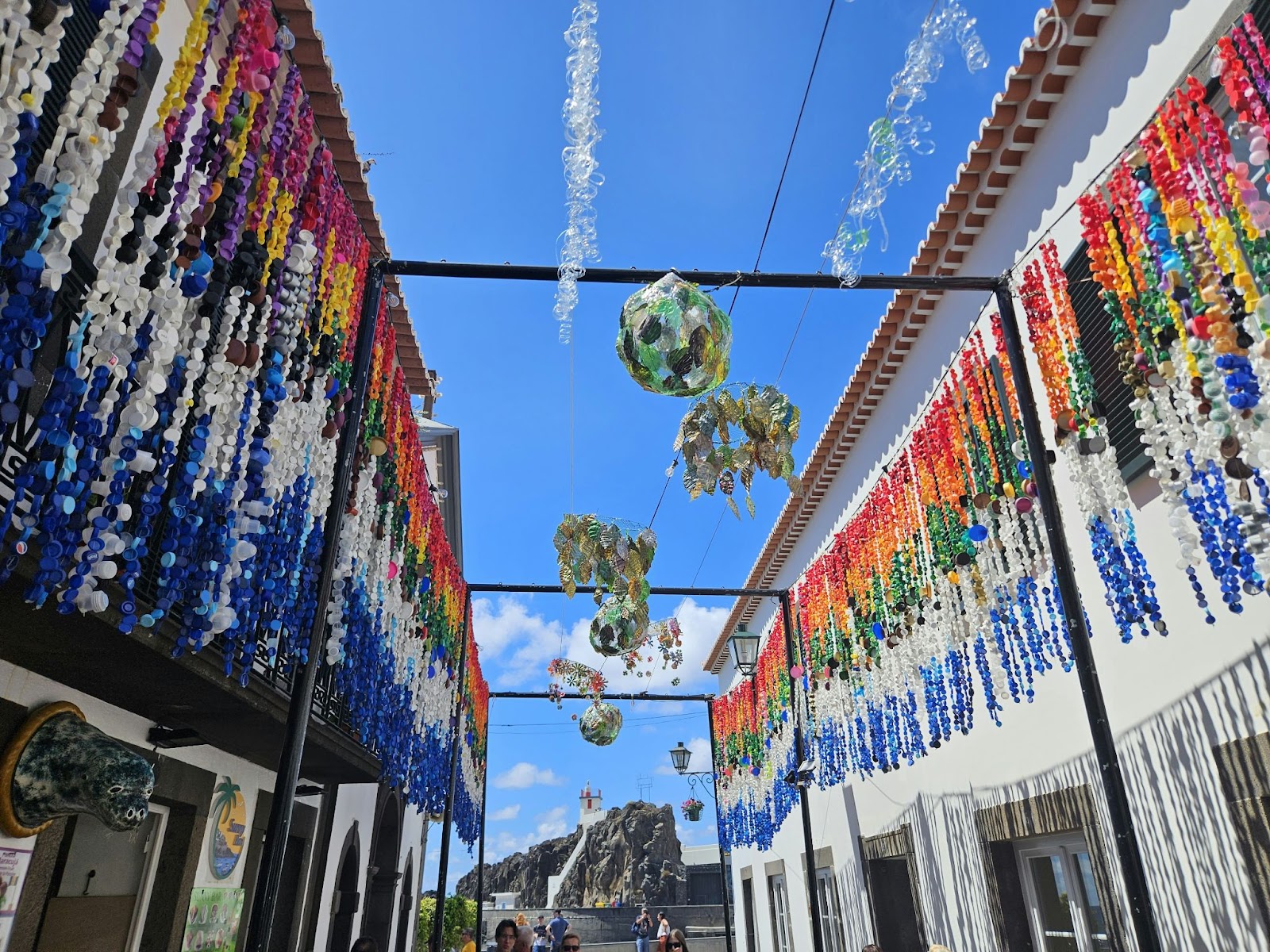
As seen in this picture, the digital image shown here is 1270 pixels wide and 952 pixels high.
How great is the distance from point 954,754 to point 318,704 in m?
5.80

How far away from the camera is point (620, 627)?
369 inches

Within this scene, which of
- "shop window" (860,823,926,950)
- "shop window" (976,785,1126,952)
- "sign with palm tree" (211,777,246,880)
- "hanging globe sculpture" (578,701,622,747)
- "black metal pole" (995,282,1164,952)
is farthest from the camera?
"hanging globe sculpture" (578,701,622,747)

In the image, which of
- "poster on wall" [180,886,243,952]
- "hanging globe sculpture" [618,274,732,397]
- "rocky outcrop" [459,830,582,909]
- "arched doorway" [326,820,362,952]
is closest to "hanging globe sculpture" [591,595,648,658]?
"arched doorway" [326,820,362,952]

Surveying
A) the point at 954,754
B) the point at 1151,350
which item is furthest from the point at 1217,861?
the point at 954,754

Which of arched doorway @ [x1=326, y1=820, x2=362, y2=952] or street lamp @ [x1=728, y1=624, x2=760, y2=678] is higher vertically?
street lamp @ [x1=728, y1=624, x2=760, y2=678]

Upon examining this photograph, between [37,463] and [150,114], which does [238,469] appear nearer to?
[37,463]

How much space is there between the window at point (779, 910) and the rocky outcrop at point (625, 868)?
61.1ft

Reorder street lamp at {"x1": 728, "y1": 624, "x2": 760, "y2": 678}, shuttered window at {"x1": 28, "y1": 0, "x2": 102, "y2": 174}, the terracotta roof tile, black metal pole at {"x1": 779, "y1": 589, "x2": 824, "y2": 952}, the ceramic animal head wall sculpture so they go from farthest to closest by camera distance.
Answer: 1. street lamp at {"x1": 728, "y1": 624, "x2": 760, "y2": 678}
2. black metal pole at {"x1": 779, "y1": 589, "x2": 824, "y2": 952}
3. the terracotta roof tile
4. shuttered window at {"x1": 28, "y1": 0, "x2": 102, "y2": 174}
5. the ceramic animal head wall sculpture

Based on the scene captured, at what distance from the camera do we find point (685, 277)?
5000 mm

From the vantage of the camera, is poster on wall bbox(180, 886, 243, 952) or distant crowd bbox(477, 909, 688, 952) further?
distant crowd bbox(477, 909, 688, 952)

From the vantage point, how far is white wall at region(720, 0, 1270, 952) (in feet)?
13.5

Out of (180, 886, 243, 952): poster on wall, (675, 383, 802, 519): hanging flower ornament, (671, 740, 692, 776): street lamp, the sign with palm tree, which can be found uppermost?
(675, 383, 802, 519): hanging flower ornament

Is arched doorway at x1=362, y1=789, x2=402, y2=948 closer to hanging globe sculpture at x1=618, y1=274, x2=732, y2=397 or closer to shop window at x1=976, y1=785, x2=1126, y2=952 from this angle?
shop window at x1=976, y1=785, x2=1126, y2=952

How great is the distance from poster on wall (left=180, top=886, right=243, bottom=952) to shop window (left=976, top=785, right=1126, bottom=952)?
20.6 feet
